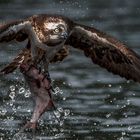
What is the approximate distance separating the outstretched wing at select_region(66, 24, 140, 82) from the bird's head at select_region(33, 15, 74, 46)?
0.41 metres

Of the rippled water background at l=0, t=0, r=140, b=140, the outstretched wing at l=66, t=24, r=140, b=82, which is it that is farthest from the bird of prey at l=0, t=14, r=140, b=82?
the rippled water background at l=0, t=0, r=140, b=140

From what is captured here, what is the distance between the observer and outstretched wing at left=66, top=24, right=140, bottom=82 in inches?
368

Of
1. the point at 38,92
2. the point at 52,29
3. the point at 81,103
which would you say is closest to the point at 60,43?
the point at 52,29

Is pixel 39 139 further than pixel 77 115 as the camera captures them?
No

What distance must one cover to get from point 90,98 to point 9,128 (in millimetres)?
1440

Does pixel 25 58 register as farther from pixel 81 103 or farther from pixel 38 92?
pixel 81 103

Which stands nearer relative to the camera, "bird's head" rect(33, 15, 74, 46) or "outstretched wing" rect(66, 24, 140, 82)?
"bird's head" rect(33, 15, 74, 46)

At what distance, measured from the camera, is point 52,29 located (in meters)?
8.73

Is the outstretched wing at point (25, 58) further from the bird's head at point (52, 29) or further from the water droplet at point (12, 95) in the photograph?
the water droplet at point (12, 95)

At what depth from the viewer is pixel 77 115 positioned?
10.9m

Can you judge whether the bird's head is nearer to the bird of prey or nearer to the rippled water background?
the bird of prey

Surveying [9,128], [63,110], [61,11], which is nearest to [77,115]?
[63,110]

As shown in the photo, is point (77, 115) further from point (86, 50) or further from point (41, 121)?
point (86, 50)

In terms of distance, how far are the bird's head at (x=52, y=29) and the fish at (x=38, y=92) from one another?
17.7 inches
